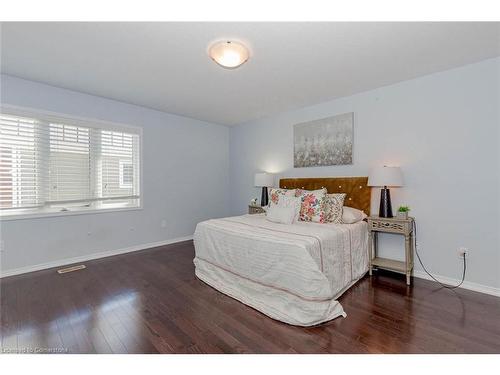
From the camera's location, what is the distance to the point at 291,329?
5.90ft

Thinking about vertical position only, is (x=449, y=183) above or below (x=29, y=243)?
above

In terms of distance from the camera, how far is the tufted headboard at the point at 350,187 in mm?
3198

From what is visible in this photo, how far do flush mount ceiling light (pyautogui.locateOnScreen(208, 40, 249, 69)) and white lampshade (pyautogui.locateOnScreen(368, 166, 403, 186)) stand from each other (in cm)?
197

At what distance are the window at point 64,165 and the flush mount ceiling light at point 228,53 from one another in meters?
2.39

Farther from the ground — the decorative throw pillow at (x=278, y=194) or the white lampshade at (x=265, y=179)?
the white lampshade at (x=265, y=179)

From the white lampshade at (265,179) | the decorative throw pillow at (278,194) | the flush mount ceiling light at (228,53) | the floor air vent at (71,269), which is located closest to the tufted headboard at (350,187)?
the decorative throw pillow at (278,194)

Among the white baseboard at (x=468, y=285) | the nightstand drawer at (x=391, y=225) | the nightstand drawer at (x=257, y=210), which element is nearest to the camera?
the white baseboard at (x=468, y=285)

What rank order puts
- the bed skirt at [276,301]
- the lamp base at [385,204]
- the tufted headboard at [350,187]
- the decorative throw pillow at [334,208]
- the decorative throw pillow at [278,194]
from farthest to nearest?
the decorative throw pillow at [278,194], the tufted headboard at [350,187], the decorative throw pillow at [334,208], the lamp base at [385,204], the bed skirt at [276,301]

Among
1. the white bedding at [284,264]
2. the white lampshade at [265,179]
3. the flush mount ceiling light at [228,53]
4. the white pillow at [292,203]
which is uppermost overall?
the flush mount ceiling light at [228,53]

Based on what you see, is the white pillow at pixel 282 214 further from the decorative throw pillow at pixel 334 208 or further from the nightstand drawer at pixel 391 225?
the nightstand drawer at pixel 391 225

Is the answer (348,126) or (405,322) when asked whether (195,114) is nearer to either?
(348,126)

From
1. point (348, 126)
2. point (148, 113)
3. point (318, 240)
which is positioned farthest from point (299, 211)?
point (148, 113)

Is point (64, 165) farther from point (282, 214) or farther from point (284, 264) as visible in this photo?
point (284, 264)
